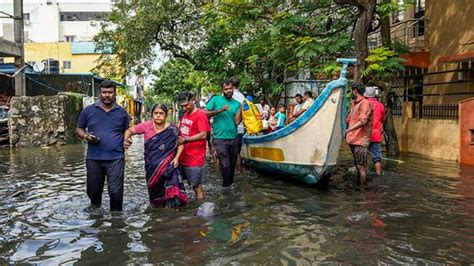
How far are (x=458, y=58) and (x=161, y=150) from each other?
35.5 feet

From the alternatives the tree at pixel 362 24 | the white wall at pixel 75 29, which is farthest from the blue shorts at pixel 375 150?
the white wall at pixel 75 29

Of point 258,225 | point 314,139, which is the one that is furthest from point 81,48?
point 258,225

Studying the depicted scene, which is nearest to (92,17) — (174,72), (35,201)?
(174,72)

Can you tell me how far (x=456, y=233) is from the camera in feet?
18.9

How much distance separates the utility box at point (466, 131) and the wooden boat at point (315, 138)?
16.3ft

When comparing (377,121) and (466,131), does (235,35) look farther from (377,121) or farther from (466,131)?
(377,121)

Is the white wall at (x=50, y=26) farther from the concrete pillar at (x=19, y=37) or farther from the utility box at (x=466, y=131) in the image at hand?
the utility box at (x=466, y=131)

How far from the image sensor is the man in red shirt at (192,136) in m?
7.11

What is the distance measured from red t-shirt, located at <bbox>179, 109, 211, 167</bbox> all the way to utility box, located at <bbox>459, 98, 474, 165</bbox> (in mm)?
7538

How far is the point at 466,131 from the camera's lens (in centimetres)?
1207

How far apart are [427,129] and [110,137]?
1030cm

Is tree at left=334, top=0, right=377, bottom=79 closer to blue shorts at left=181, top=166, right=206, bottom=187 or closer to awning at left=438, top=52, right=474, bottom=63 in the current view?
awning at left=438, top=52, right=474, bottom=63

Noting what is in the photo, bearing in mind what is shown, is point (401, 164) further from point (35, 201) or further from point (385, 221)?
point (35, 201)

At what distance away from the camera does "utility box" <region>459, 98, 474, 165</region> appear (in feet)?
39.2
